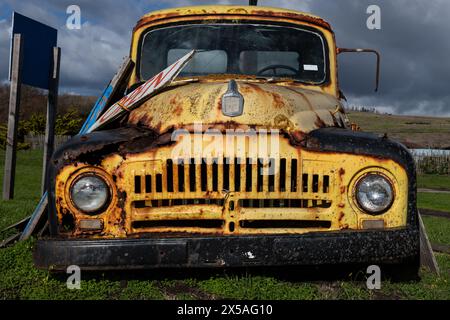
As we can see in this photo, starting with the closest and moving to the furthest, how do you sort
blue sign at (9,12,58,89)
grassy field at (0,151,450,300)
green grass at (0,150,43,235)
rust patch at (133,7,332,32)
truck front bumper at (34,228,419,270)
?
1. truck front bumper at (34,228,419,270)
2. grassy field at (0,151,450,300)
3. rust patch at (133,7,332,32)
4. green grass at (0,150,43,235)
5. blue sign at (9,12,58,89)

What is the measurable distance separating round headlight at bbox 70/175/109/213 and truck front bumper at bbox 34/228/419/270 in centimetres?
20

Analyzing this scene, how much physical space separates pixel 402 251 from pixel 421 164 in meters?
22.3

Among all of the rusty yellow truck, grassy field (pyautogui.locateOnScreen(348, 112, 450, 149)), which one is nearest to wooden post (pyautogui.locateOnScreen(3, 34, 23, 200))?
the rusty yellow truck

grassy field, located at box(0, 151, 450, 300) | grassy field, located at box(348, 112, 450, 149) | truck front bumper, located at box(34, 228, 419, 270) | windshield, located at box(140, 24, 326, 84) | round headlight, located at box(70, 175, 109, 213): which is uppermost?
grassy field, located at box(348, 112, 450, 149)

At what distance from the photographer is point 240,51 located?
4715 mm

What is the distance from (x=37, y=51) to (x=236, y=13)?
327 centimetres

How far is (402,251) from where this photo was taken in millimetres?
3121

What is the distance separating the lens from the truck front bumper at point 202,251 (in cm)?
301

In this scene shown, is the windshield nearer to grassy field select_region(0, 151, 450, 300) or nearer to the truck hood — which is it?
the truck hood

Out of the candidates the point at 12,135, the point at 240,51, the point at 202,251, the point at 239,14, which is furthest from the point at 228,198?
the point at 12,135

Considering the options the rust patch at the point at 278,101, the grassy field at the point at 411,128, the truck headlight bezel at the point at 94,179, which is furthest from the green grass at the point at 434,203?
the grassy field at the point at 411,128

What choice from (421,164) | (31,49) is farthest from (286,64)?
(421,164)

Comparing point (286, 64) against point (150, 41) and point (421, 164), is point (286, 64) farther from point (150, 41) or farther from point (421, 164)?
point (421, 164)

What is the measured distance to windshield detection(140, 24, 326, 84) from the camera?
15.4 ft
